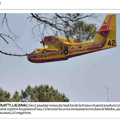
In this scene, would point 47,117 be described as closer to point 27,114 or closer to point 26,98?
point 27,114

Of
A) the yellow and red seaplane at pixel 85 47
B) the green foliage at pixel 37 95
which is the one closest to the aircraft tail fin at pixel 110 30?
the yellow and red seaplane at pixel 85 47

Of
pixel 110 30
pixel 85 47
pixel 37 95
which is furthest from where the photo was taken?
pixel 37 95

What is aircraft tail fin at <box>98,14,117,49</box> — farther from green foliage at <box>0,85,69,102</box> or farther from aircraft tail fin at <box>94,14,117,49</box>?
green foliage at <box>0,85,69,102</box>

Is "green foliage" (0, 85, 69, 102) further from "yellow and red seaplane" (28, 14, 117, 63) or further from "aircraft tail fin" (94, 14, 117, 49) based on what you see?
"aircraft tail fin" (94, 14, 117, 49)

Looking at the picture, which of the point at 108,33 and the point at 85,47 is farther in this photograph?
the point at 85,47

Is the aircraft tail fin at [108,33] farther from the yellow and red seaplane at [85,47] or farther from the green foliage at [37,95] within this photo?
the green foliage at [37,95]

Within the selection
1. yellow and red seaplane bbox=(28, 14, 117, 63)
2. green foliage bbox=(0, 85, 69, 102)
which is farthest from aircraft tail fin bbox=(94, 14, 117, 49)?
green foliage bbox=(0, 85, 69, 102)

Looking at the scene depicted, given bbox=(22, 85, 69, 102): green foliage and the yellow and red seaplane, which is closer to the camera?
the yellow and red seaplane

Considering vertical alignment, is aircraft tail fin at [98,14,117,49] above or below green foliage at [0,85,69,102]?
above

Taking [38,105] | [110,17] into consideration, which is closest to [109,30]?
[110,17]

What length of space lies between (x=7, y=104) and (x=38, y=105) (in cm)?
59

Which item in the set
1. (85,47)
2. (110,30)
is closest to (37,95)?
(85,47)

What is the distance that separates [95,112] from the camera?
417 centimetres

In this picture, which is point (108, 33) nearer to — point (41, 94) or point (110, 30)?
point (110, 30)
